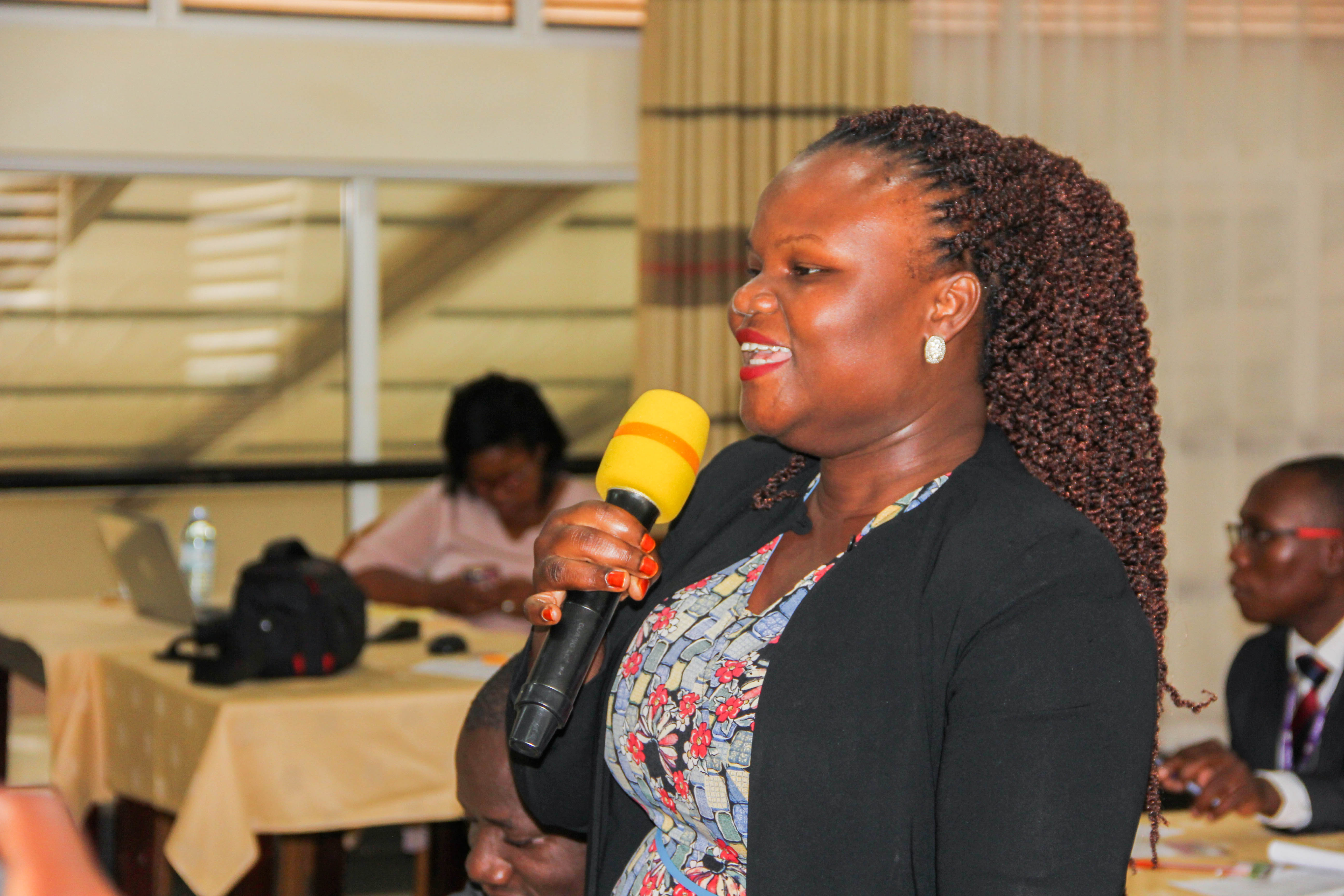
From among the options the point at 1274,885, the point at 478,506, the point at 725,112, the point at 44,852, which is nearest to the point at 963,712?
the point at 44,852

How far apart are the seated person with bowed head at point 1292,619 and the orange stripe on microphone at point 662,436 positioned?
1679 millimetres

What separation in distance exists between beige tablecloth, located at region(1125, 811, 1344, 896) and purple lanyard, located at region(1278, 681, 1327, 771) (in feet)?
1.21

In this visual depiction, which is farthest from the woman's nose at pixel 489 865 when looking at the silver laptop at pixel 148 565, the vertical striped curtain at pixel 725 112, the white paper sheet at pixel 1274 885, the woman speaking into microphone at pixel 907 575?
the vertical striped curtain at pixel 725 112

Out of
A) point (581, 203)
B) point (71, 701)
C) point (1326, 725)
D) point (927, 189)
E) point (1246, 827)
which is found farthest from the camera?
point (581, 203)

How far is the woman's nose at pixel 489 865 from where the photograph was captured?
1.62 m

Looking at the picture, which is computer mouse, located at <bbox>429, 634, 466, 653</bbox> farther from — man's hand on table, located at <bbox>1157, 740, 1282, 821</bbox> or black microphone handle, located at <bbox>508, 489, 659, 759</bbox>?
black microphone handle, located at <bbox>508, 489, 659, 759</bbox>

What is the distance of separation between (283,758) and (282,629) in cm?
31

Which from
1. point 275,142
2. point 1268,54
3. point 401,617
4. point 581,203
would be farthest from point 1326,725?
point 581,203

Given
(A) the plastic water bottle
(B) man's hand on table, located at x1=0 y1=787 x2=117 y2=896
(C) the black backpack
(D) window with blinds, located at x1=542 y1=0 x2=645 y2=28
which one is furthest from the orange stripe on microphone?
(D) window with blinds, located at x1=542 y1=0 x2=645 y2=28

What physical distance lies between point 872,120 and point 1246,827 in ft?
5.26

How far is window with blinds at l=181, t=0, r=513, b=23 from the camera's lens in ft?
15.5

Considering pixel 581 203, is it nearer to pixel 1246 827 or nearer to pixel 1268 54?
pixel 1268 54

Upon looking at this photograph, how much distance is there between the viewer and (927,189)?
119 cm

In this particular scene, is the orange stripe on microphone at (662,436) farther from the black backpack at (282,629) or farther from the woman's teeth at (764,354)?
the black backpack at (282,629)
